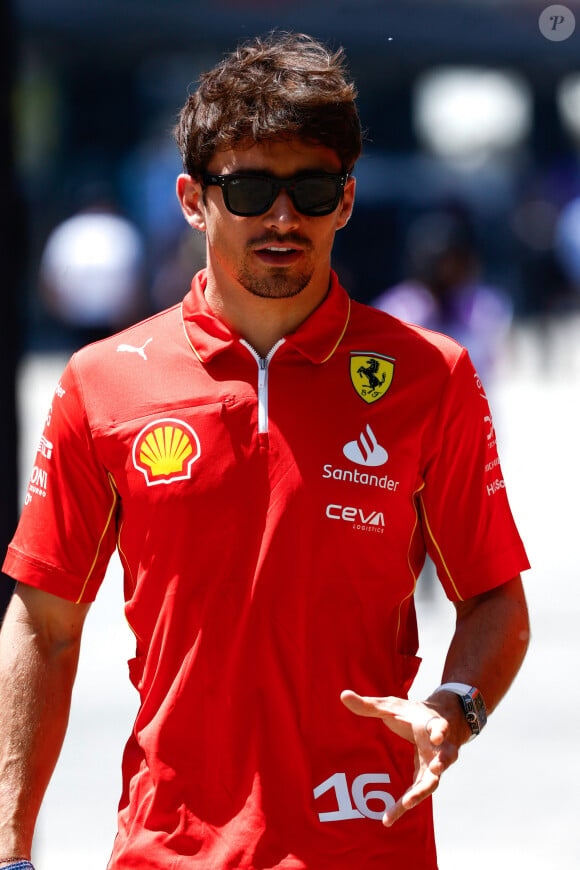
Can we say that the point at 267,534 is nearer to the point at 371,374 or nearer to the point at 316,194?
the point at 371,374

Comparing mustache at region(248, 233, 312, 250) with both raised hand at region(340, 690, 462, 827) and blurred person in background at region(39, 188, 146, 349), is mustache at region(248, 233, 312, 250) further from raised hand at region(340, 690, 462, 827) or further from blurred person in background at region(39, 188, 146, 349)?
blurred person in background at region(39, 188, 146, 349)

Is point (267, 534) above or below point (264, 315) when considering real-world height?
below

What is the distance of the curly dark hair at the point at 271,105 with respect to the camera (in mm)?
2893

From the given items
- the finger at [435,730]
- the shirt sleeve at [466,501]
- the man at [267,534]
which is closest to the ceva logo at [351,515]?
the man at [267,534]

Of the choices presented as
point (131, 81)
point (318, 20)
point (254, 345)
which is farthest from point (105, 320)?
point (131, 81)

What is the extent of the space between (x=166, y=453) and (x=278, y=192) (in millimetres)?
527

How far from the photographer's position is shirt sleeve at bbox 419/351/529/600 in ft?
9.62

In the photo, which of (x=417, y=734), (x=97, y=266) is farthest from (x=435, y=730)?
(x=97, y=266)

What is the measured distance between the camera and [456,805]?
244 inches

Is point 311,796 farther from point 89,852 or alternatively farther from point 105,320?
point 105,320

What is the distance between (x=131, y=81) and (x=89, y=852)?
79.7ft

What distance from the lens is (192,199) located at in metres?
3.13

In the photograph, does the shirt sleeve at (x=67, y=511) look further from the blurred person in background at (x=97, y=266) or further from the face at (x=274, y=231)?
the blurred person in background at (x=97, y=266)

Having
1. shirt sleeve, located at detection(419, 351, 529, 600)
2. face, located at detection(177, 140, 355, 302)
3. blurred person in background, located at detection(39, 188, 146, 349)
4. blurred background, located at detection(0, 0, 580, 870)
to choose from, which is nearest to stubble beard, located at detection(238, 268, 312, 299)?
face, located at detection(177, 140, 355, 302)
